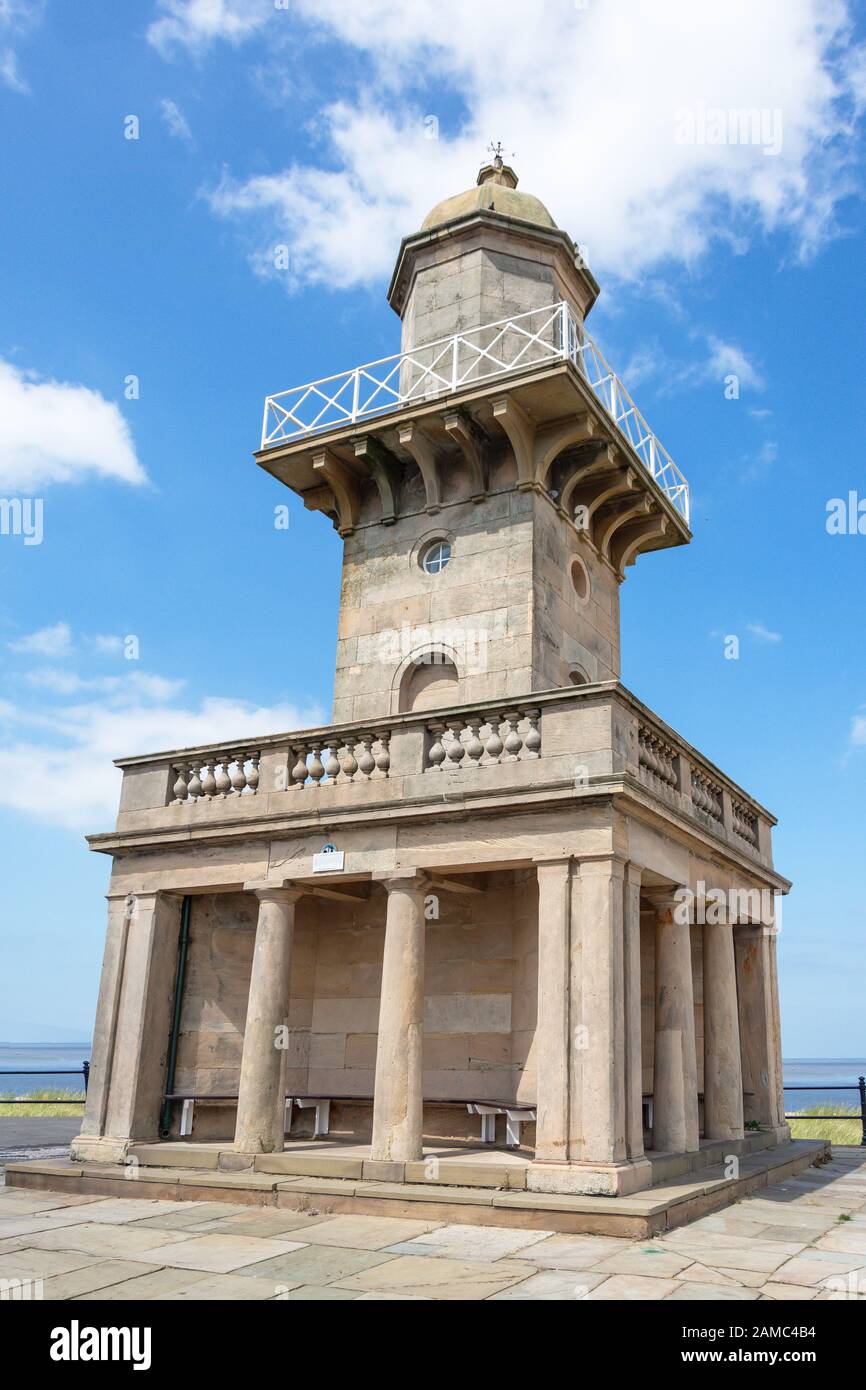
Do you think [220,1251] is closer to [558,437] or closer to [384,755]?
[384,755]

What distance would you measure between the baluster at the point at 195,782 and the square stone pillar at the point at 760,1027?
27.8ft

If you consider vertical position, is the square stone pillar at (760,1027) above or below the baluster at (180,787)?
below

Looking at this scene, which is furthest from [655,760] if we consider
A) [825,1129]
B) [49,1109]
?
[49,1109]

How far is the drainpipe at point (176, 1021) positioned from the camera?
1353 cm

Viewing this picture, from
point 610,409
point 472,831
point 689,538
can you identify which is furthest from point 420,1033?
point 689,538

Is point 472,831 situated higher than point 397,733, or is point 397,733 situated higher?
point 397,733

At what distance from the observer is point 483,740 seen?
11938 millimetres

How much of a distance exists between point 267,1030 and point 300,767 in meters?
3.07

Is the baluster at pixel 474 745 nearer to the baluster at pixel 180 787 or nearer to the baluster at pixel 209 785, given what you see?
the baluster at pixel 209 785

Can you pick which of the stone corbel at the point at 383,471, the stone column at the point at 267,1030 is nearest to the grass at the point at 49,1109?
the stone column at the point at 267,1030
